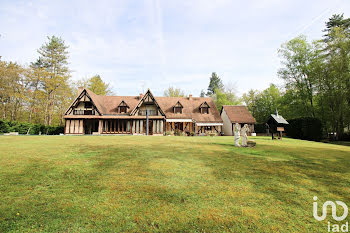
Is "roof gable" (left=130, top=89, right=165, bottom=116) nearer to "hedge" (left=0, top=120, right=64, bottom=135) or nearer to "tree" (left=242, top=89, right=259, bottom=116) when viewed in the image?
"hedge" (left=0, top=120, right=64, bottom=135)

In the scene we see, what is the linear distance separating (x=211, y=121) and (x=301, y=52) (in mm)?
19199

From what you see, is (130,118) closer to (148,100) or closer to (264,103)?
(148,100)

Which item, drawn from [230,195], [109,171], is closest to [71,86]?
[109,171]

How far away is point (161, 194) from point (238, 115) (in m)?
29.1

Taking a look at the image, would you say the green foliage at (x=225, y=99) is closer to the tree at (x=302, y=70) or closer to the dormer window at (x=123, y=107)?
the tree at (x=302, y=70)

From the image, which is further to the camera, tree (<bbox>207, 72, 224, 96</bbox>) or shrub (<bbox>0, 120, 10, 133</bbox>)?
tree (<bbox>207, 72, 224, 96</bbox>)

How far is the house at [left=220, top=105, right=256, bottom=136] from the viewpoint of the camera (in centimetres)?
2947

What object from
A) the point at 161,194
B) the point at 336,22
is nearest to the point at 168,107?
the point at 161,194

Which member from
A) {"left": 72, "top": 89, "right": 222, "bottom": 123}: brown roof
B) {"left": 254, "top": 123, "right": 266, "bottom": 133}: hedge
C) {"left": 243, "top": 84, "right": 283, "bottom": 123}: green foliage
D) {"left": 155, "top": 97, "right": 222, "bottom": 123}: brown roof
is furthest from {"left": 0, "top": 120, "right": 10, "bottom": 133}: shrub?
{"left": 243, "top": 84, "right": 283, "bottom": 123}: green foliage

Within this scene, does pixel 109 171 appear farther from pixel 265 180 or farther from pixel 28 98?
pixel 28 98

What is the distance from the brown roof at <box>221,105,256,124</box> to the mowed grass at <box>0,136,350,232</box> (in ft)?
77.4

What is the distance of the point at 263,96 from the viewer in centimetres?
4459

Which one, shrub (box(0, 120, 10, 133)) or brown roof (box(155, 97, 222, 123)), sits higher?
brown roof (box(155, 97, 222, 123))

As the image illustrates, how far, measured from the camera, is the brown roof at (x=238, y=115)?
97.5ft
